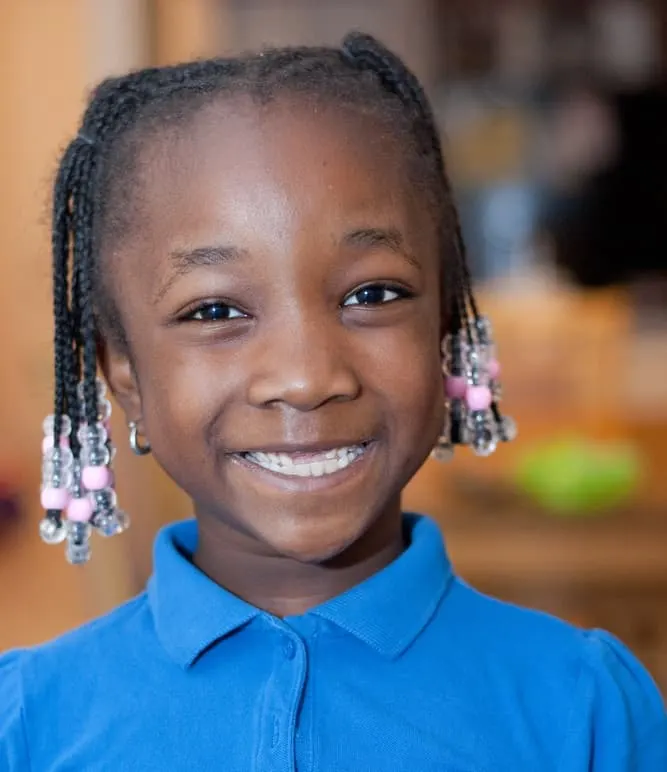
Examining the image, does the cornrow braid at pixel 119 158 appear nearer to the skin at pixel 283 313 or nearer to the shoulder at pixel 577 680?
the skin at pixel 283 313

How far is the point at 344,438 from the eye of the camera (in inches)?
31.4

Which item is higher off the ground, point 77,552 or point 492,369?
point 492,369

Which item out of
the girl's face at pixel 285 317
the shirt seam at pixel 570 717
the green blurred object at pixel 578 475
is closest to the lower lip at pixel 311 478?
the girl's face at pixel 285 317

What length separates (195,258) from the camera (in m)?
0.80

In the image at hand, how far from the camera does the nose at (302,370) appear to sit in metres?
0.76

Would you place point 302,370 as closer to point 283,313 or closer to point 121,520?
point 283,313

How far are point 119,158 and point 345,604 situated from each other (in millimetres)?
363

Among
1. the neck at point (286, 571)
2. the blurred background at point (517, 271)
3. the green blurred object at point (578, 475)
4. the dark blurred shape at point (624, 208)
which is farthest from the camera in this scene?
the dark blurred shape at point (624, 208)

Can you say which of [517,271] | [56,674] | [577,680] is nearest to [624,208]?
[517,271]

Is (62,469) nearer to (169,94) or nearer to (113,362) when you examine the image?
(113,362)

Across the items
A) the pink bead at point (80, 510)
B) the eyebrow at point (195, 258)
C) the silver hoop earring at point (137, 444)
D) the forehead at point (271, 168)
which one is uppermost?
the forehead at point (271, 168)

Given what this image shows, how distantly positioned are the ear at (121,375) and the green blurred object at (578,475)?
57.1 inches

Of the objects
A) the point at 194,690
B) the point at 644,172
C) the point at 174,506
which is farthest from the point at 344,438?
the point at 644,172

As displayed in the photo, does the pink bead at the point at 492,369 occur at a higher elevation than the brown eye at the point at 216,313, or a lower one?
lower
